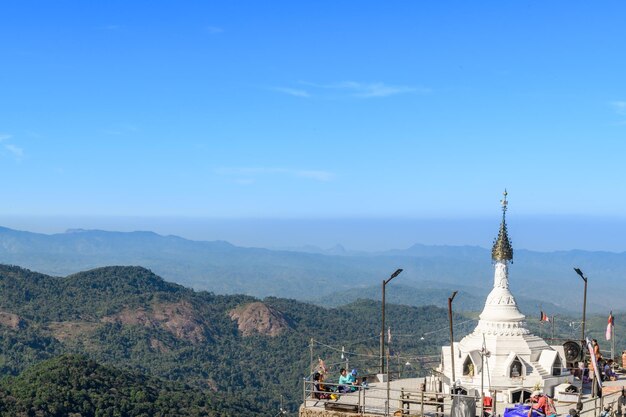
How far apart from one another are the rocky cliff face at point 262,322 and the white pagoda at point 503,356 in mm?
152722

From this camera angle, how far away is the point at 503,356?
32.7 meters

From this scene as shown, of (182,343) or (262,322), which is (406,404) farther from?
(262,322)

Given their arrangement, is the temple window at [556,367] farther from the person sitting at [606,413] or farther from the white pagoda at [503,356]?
the person sitting at [606,413]

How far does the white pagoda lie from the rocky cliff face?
152722 millimetres

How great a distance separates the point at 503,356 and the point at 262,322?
160739 millimetres


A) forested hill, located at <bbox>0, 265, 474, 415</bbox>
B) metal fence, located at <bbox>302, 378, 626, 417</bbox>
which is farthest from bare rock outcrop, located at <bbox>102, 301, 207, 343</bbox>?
metal fence, located at <bbox>302, 378, 626, 417</bbox>

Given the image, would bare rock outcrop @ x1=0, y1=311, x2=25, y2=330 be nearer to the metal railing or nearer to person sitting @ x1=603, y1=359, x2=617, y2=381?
person sitting @ x1=603, y1=359, x2=617, y2=381

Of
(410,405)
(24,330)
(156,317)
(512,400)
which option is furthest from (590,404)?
(156,317)

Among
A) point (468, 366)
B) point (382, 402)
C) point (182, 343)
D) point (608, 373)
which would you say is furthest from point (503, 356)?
point (182, 343)

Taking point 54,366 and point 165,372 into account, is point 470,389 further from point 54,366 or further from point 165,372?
point 165,372

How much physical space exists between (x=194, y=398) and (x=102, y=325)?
78738 millimetres

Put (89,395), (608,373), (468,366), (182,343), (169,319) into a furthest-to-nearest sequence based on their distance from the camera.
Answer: (169,319) < (182,343) < (89,395) < (608,373) < (468,366)

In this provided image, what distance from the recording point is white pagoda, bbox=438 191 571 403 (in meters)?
31.5

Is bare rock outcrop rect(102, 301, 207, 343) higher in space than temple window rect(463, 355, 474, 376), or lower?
lower
